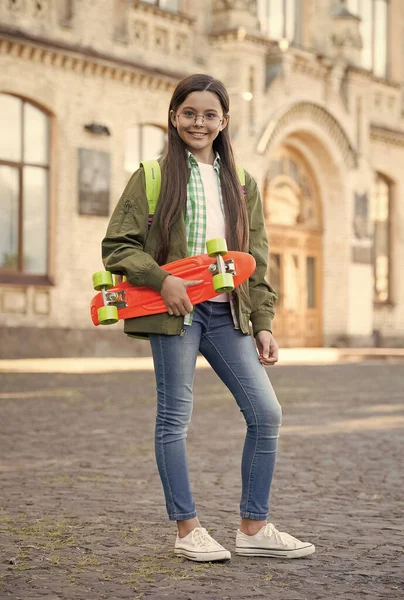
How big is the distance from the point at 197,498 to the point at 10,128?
57.1 feet

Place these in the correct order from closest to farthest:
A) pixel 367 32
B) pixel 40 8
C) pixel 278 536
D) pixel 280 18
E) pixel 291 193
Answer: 1. pixel 278 536
2. pixel 40 8
3. pixel 280 18
4. pixel 291 193
5. pixel 367 32

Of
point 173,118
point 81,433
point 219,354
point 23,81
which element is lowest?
point 81,433

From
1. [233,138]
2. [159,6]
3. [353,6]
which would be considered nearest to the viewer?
[159,6]

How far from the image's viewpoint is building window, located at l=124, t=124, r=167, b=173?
26406 millimetres

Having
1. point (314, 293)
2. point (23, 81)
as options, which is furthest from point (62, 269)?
point (314, 293)

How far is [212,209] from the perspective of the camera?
17.3ft

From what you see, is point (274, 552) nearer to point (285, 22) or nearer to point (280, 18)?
point (280, 18)

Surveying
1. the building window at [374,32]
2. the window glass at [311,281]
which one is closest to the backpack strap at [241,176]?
the window glass at [311,281]

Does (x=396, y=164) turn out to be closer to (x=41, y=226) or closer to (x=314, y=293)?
(x=314, y=293)

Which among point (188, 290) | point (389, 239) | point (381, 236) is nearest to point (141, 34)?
point (381, 236)

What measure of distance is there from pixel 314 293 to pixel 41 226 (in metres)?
9.98

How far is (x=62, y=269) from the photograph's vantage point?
24.7 m

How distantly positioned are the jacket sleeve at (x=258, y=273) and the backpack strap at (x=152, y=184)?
0.41m

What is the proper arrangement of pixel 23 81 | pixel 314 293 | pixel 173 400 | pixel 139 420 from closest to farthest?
pixel 173 400 < pixel 139 420 < pixel 23 81 < pixel 314 293
